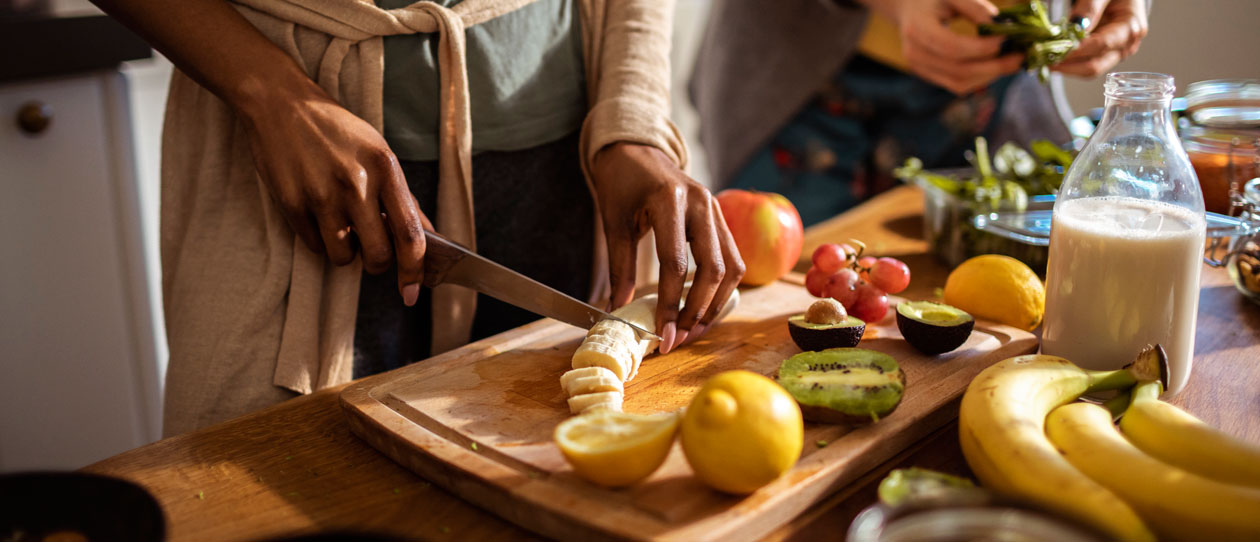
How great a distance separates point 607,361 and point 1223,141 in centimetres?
120

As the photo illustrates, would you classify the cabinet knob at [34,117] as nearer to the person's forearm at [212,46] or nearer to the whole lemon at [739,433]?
the person's forearm at [212,46]

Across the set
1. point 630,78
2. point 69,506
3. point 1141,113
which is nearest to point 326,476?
point 69,506

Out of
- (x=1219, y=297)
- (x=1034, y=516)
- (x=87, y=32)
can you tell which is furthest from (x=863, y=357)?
(x=87, y=32)

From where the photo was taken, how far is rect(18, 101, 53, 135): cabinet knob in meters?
1.89

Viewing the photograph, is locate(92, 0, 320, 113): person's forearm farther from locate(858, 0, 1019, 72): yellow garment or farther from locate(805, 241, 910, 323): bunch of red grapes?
locate(858, 0, 1019, 72): yellow garment

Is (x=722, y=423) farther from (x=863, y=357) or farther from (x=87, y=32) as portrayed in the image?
(x=87, y=32)

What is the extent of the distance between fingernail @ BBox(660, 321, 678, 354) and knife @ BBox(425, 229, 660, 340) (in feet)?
0.03

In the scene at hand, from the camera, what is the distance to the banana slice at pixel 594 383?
1.03 metres

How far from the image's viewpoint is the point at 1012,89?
225 cm

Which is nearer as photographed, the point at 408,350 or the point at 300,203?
the point at 300,203

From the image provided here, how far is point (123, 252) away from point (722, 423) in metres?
1.88

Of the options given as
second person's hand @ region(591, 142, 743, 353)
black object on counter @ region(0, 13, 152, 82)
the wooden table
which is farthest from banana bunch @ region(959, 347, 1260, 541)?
black object on counter @ region(0, 13, 152, 82)

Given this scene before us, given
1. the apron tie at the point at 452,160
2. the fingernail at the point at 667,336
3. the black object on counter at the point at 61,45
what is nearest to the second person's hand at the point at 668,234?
the fingernail at the point at 667,336

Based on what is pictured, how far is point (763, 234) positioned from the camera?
1482mm
